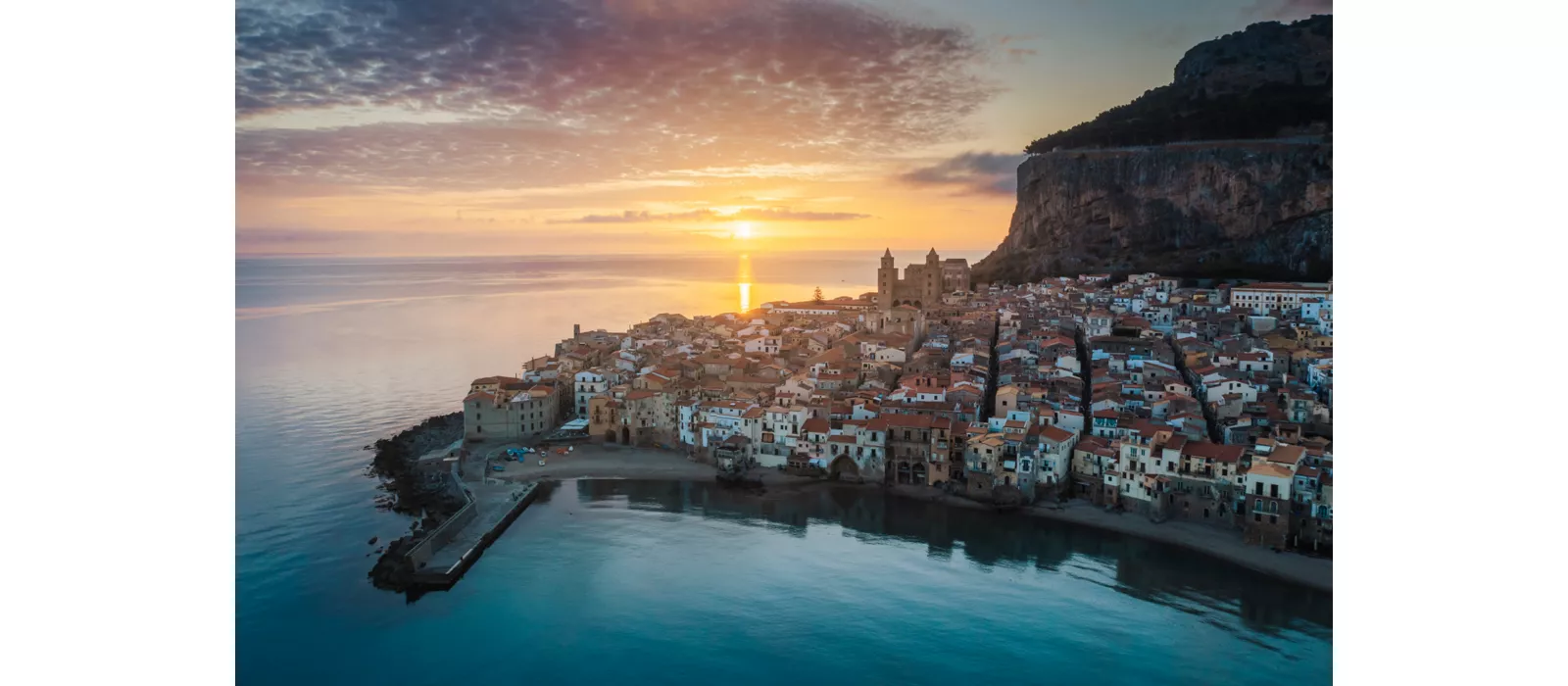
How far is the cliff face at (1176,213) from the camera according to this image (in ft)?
56.1

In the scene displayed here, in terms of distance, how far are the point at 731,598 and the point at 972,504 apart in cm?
315

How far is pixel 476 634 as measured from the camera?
5.79m

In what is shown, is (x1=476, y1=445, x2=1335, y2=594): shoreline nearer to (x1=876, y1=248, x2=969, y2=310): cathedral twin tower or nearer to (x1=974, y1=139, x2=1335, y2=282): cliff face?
(x1=876, y1=248, x2=969, y2=310): cathedral twin tower

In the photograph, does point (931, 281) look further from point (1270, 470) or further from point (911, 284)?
point (1270, 470)

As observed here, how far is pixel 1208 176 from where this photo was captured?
1941 cm

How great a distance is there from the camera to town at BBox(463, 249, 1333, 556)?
8016 millimetres

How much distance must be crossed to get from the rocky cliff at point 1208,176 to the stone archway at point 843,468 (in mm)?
10198

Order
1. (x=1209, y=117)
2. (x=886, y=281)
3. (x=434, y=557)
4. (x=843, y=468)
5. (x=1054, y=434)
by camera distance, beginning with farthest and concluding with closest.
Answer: (x=1209, y=117) → (x=886, y=281) → (x=843, y=468) → (x=1054, y=434) → (x=434, y=557)

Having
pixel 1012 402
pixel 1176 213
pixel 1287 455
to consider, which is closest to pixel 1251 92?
pixel 1176 213

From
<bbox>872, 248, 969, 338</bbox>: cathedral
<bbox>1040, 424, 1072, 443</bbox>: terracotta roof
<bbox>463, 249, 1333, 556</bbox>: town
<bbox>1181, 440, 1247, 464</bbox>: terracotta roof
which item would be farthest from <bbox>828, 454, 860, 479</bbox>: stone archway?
<bbox>872, 248, 969, 338</bbox>: cathedral

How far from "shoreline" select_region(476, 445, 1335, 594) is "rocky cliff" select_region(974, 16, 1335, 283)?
9.81 metres

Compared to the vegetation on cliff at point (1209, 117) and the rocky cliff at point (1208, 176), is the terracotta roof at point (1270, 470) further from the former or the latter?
the vegetation on cliff at point (1209, 117)

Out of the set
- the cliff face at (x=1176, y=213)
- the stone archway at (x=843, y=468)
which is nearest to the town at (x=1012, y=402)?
the stone archway at (x=843, y=468)
